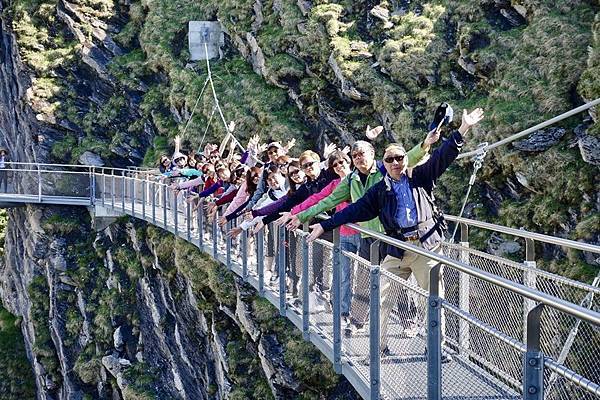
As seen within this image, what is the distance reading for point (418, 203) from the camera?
6.41 meters

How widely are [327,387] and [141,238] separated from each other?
13.2 m

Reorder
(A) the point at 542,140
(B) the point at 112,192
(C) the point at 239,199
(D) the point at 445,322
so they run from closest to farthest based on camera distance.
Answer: (D) the point at 445,322, (C) the point at 239,199, (A) the point at 542,140, (B) the point at 112,192

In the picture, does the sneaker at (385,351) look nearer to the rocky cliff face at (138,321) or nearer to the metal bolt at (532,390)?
the metal bolt at (532,390)

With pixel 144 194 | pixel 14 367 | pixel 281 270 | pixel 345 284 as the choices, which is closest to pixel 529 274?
pixel 345 284

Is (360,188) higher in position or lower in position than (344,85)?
lower

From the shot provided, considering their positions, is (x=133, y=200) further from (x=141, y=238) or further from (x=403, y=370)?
(x=403, y=370)

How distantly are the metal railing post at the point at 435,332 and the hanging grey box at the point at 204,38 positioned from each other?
27711 millimetres

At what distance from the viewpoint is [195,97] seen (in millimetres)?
29109

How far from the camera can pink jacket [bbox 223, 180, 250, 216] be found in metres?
11.5

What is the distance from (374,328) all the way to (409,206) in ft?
3.39

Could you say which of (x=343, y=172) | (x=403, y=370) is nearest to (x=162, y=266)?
(x=343, y=172)

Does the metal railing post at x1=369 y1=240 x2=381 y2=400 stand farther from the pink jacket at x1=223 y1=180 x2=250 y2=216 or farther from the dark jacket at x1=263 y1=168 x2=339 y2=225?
the pink jacket at x1=223 y1=180 x2=250 y2=216

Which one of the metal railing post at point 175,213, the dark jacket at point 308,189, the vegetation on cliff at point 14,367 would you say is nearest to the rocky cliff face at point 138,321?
the vegetation on cliff at point 14,367

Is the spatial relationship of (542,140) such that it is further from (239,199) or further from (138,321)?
(138,321)
